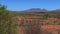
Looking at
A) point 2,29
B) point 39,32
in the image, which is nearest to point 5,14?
point 2,29

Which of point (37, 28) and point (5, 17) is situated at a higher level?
point (5, 17)

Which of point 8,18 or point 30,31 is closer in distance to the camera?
point 8,18

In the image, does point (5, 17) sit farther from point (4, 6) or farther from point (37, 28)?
point (37, 28)

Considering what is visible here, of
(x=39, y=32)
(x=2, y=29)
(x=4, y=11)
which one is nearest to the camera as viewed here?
(x=2, y=29)

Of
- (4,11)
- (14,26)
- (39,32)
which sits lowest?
(39,32)

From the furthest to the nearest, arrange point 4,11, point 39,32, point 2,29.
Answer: point 39,32 < point 4,11 < point 2,29

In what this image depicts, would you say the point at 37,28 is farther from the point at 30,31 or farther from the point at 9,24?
the point at 9,24
